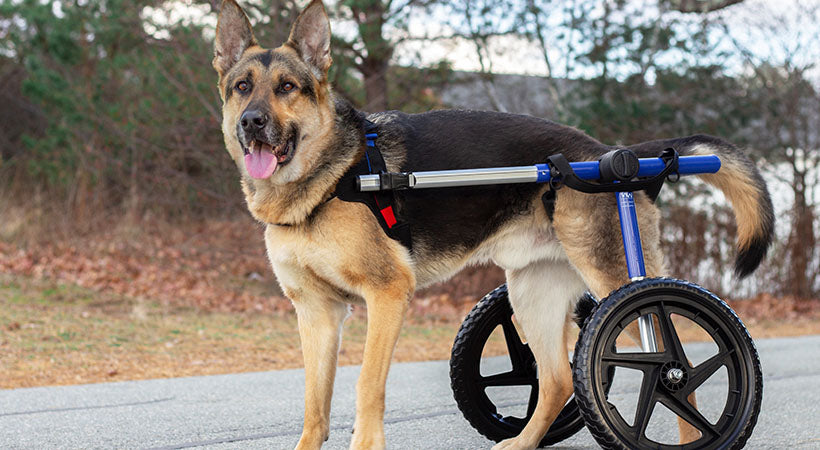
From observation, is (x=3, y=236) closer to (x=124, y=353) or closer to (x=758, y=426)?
(x=124, y=353)

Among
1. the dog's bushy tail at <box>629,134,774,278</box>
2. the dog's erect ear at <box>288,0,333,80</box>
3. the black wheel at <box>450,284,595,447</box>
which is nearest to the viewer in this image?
the dog's erect ear at <box>288,0,333,80</box>

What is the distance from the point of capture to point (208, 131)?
42.6 ft

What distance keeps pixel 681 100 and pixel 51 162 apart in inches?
546

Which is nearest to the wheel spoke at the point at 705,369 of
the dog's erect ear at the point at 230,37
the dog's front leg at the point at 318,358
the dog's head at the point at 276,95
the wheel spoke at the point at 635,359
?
the wheel spoke at the point at 635,359

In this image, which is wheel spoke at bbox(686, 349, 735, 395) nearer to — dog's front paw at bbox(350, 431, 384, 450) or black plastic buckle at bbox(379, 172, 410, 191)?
dog's front paw at bbox(350, 431, 384, 450)

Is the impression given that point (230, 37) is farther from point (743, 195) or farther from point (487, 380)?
point (743, 195)

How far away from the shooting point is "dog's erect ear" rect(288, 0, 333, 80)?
4.01 meters

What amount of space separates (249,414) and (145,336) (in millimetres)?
4677

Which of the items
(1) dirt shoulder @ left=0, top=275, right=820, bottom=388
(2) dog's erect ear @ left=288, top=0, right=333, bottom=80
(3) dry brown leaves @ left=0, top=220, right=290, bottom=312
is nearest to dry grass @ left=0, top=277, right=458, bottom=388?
(1) dirt shoulder @ left=0, top=275, right=820, bottom=388

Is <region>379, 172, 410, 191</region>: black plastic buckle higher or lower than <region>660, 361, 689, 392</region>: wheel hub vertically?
higher

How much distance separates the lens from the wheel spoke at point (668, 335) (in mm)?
3512

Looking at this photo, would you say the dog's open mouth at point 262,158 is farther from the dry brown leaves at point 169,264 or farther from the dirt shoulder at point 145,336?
the dry brown leaves at point 169,264

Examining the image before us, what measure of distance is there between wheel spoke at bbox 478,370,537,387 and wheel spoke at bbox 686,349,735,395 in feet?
3.69

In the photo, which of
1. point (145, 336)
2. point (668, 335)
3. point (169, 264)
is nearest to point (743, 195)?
point (668, 335)
